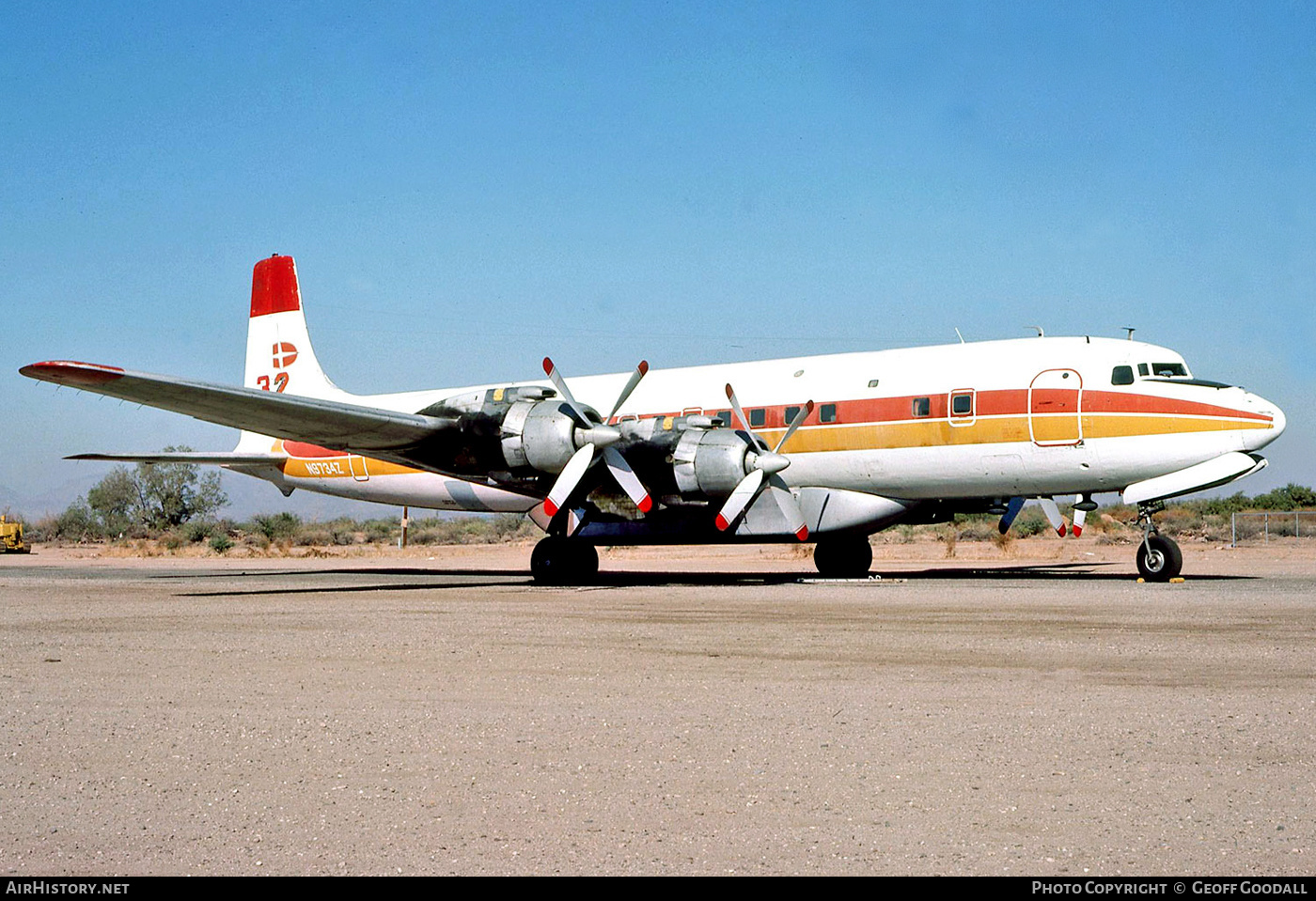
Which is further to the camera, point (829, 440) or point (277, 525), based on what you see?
point (277, 525)

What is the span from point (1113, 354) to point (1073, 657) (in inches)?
434

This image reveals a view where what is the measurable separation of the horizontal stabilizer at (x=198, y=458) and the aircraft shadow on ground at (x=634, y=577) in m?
2.45

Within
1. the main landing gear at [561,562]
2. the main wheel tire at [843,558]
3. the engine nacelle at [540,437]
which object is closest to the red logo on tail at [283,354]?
the main landing gear at [561,562]

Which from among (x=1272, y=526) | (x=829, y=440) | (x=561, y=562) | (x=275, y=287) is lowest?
(x=1272, y=526)

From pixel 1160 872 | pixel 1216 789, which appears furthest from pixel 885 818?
pixel 1216 789

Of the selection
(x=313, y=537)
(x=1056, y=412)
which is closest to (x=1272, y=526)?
(x=1056, y=412)

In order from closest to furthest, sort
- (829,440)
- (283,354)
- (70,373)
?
1. (70,373)
2. (829,440)
3. (283,354)

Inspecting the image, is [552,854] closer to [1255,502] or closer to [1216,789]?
[1216,789]

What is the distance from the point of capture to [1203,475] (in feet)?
58.7

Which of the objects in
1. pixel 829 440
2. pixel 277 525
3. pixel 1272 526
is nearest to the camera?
pixel 829 440

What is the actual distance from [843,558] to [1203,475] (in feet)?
21.0

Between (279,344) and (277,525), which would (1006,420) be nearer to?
(279,344)

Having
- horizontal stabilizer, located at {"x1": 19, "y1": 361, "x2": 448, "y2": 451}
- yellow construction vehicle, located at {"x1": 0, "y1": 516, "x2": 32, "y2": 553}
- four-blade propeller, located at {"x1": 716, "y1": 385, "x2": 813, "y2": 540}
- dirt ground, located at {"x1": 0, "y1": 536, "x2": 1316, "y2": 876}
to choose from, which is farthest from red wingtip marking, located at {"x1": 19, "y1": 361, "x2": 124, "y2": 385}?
yellow construction vehicle, located at {"x1": 0, "y1": 516, "x2": 32, "y2": 553}

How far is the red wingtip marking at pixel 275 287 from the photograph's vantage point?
28.2 meters
